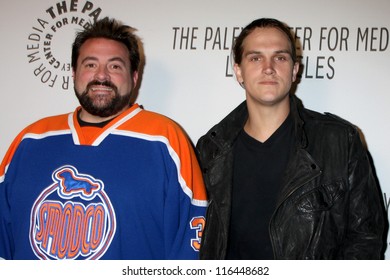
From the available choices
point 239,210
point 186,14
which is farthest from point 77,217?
point 186,14

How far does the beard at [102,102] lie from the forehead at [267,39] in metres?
0.57

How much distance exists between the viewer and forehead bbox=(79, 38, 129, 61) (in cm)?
181

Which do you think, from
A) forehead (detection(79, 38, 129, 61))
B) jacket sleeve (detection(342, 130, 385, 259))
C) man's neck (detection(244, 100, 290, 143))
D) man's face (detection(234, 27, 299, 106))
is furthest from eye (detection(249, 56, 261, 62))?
forehead (detection(79, 38, 129, 61))

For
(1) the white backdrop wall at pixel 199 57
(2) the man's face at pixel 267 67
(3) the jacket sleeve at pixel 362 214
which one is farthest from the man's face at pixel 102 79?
(3) the jacket sleeve at pixel 362 214

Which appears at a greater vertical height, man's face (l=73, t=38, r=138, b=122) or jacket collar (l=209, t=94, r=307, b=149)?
man's face (l=73, t=38, r=138, b=122)

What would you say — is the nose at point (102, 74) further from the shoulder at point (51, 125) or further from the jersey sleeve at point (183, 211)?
the jersey sleeve at point (183, 211)

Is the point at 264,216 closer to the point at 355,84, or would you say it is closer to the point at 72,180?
the point at 72,180

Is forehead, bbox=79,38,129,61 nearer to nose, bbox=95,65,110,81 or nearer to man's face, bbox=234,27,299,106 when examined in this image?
nose, bbox=95,65,110,81

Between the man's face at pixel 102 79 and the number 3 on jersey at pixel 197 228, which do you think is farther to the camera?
the man's face at pixel 102 79

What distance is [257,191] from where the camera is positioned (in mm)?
1555

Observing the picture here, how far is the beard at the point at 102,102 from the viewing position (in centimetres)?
175

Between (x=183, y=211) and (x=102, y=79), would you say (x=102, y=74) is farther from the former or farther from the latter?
(x=183, y=211)

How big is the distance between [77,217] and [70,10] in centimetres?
126

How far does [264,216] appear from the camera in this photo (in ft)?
5.01
